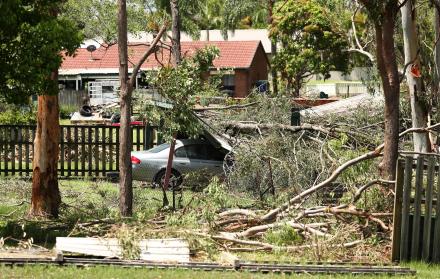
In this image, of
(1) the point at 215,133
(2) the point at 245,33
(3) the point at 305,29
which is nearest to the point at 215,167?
(1) the point at 215,133

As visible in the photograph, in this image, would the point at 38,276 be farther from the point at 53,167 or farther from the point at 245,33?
the point at 245,33

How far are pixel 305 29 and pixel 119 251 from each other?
37668 millimetres

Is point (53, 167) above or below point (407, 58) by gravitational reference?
below

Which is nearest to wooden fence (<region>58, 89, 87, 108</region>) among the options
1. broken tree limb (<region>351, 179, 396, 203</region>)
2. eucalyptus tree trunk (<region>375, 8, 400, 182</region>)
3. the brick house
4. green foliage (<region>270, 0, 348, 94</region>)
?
the brick house

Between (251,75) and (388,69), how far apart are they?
160 ft

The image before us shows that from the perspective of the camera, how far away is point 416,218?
10.6m

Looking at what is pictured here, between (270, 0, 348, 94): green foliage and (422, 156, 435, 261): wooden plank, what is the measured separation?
34802mm

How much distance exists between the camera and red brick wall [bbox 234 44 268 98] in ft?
193

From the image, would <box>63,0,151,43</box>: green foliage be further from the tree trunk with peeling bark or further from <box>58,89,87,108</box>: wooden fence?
the tree trunk with peeling bark

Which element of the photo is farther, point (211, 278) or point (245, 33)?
point (245, 33)

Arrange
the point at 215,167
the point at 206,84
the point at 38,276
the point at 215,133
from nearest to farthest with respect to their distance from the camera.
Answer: the point at 38,276 → the point at 206,84 → the point at 215,133 → the point at 215,167

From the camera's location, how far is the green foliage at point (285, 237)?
11141 mm

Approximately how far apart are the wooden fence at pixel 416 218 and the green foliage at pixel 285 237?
4.47 feet

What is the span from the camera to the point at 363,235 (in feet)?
37.0
